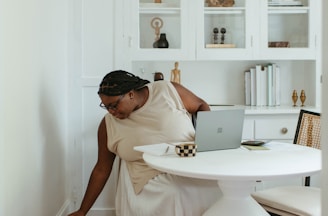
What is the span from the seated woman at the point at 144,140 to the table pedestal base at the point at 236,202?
0.58ft

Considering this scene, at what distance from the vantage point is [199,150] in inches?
76.5

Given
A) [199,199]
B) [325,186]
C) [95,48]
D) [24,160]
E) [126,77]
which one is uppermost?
[95,48]

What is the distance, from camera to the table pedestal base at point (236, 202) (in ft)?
5.88

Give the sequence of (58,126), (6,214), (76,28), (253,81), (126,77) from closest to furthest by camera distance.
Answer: (6,214) → (126,77) → (58,126) → (76,28) → (253,81)

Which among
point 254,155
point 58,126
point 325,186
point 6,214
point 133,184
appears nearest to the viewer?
point 325,186

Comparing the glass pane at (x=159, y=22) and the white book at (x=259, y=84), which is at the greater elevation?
the glass pane at (x=159, y=22)

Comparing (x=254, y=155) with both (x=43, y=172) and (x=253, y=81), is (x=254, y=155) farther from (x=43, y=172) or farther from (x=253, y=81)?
(x=253, y=81)

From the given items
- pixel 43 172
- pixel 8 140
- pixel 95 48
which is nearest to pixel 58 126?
pixel 43 172

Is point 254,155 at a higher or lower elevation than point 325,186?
lower

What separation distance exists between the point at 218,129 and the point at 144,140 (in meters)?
0.42

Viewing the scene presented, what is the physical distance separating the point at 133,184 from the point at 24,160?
0.54 meters

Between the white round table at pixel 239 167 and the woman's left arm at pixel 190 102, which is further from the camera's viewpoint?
the woman's left arm at pixel 190 102

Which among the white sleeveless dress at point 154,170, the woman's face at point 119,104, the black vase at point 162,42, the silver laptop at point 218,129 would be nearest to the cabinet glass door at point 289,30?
the black vase at point 162,42

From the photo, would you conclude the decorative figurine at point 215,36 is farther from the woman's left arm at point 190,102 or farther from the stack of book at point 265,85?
the woman's left arm at point 190,102
